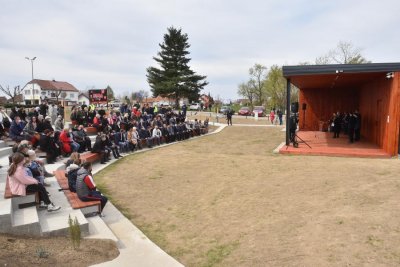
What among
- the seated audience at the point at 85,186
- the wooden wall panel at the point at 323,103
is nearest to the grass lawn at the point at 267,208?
the seated audience at the point at 85,186

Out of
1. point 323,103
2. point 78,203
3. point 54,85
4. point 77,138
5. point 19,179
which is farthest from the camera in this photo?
point 54,85

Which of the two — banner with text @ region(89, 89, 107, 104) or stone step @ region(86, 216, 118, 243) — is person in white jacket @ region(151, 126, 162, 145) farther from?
stone step @ region(86, 216, 118, 243)

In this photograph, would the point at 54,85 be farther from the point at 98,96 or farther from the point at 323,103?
the point at 323,103

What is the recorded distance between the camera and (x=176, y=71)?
46719 millimetres

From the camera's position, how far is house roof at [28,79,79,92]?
74.4 m

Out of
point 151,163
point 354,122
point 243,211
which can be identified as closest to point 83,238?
point 243,211

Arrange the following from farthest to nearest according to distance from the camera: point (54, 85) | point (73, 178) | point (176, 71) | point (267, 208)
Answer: point (54, 85)
point (176, 71)
point (73, 178)
point (267, 208)

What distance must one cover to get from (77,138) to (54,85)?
72637mm

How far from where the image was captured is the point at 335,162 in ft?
38.4

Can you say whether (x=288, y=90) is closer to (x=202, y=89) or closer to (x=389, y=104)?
(x=389, y=104)

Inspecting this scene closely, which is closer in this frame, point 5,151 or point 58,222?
point 58,222

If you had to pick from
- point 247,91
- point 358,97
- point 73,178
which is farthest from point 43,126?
point 247,91

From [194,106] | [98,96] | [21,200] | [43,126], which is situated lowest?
[21,200]

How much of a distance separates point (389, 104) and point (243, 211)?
29.6ft
